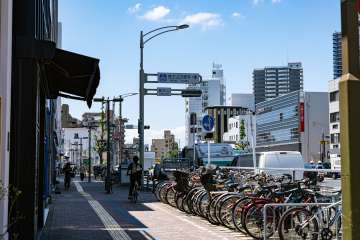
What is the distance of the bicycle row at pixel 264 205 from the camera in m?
9.23

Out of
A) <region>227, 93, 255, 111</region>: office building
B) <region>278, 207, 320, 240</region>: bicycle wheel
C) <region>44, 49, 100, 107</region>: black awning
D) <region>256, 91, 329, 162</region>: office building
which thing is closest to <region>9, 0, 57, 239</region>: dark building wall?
<region>44, 49, 100, 107</region>: black awning

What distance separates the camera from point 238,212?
11.9 meters

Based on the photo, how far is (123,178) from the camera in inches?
1390

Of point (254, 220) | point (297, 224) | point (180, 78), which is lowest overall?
point (254, 220)

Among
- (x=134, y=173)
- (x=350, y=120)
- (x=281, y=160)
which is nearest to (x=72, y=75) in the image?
(x=350, y=120)

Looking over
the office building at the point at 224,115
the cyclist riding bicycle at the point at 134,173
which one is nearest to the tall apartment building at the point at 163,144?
the office building at the point at 224,115

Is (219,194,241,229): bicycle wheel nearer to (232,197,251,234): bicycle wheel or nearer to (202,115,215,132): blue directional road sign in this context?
(232,197,251,234): bicycle wheel

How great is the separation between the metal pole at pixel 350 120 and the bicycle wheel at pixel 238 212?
7.91 m

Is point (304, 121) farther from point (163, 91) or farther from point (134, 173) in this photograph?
point (134, 173)

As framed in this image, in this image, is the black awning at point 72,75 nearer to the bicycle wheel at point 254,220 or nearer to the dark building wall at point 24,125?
the dark building wall at point 24,125

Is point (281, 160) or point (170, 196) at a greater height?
point (281, 160)

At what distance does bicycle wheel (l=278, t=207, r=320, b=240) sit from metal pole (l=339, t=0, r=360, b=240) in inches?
220

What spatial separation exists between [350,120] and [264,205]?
19.5 ft

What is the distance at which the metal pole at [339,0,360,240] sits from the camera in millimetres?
3758
